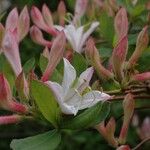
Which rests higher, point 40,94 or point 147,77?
point 40,94

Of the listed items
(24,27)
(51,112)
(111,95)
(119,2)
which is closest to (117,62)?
(111,95)

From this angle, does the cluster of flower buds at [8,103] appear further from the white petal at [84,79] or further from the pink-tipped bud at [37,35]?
the pink-tipped bud at [37,35]

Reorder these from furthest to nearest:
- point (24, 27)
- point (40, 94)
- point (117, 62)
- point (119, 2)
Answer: point (119, 2) → point (24, 27) → point (117, 62) → point (40, 94)

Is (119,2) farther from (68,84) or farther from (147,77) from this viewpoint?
(68,84)

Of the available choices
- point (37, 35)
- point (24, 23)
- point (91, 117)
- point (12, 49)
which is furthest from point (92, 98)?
point (37, 35)

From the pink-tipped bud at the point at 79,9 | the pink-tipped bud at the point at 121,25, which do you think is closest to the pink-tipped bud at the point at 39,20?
the pink-tipped bud at the point at 79,9

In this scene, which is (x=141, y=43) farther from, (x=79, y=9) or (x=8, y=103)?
(x=79, y=9)
